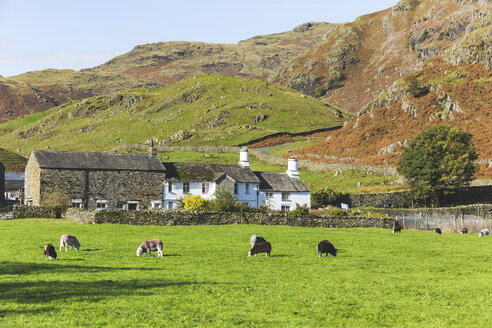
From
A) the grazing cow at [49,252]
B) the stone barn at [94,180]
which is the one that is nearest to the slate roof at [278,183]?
the stone barn at [94,180]

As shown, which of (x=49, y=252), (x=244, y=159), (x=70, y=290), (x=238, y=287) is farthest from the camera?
(x=244, y=159)

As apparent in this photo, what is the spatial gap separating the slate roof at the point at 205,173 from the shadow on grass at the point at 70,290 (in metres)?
52.0

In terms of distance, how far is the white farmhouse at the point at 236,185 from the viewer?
71.2 meters

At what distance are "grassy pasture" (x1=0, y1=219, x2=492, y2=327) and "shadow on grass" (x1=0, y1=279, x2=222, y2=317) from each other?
0.12 feet

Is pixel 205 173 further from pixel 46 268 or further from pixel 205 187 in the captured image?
pixel 46 268

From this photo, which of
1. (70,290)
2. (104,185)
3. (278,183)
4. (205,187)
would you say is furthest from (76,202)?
(70,290)

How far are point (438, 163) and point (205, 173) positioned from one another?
1413 inches

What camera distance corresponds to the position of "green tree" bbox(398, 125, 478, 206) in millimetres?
74438

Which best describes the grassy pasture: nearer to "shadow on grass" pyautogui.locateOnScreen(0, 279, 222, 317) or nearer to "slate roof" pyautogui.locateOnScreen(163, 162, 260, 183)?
"shadow on grass" pyautogui.locateOnScreen(0, 279, 222, 317)

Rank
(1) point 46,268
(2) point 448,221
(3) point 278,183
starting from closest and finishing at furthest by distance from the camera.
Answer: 1. (1) point 46,268
2. (2) point 448,221
3. (3) point 278,183

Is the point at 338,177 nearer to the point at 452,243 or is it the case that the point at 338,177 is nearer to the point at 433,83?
the point at 433,83

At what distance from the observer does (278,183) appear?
7744cm

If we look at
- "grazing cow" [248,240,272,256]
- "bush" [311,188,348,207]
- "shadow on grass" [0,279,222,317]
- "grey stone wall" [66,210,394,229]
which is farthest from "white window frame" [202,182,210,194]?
"shadow on grass" [0,279,222,317]

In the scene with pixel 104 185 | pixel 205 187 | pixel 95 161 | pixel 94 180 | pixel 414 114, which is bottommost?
pixel 205 187
